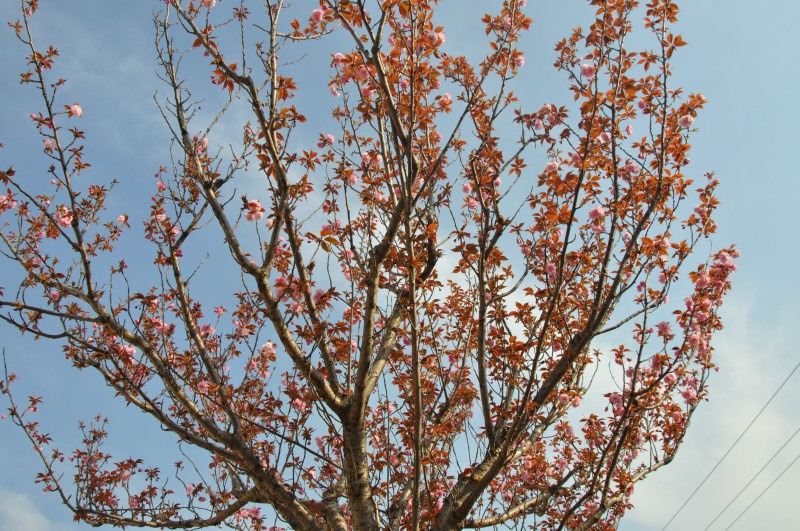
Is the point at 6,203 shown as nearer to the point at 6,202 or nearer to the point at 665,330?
the point at 6,202

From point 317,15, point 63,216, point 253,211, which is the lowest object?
point 253,211

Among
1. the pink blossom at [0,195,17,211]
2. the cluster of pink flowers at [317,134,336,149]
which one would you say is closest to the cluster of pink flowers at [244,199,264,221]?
the cluster of pink flowers at [317,134,336,149]

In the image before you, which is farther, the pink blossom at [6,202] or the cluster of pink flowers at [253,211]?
the pink blossom at [6,202]

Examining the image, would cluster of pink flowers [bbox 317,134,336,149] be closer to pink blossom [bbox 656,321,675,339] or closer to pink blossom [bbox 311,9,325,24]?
pink blossom [bbox 311,9,325,24]

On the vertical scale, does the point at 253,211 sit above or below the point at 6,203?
below

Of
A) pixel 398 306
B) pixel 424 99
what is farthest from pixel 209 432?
pixel 424 99

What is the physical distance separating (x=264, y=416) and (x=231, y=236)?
5.64 ft

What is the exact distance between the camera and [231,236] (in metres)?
3.34

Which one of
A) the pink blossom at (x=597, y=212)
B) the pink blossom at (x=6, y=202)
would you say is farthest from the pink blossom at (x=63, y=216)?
the pink blossom at (x=597, y=212)

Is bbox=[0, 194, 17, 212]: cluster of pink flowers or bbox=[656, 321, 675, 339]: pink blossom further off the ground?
bbox=[0, 194, 17, 212]: cluster of pink flowers

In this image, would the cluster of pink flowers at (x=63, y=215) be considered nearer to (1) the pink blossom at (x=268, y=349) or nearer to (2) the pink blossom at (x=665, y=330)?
(1) the pink blossom at (x=268, y=349)

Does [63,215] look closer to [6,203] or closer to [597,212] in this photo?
[6,203]

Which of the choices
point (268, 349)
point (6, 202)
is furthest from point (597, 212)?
point (6, 202)

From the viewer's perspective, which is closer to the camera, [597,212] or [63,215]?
[597,212]
